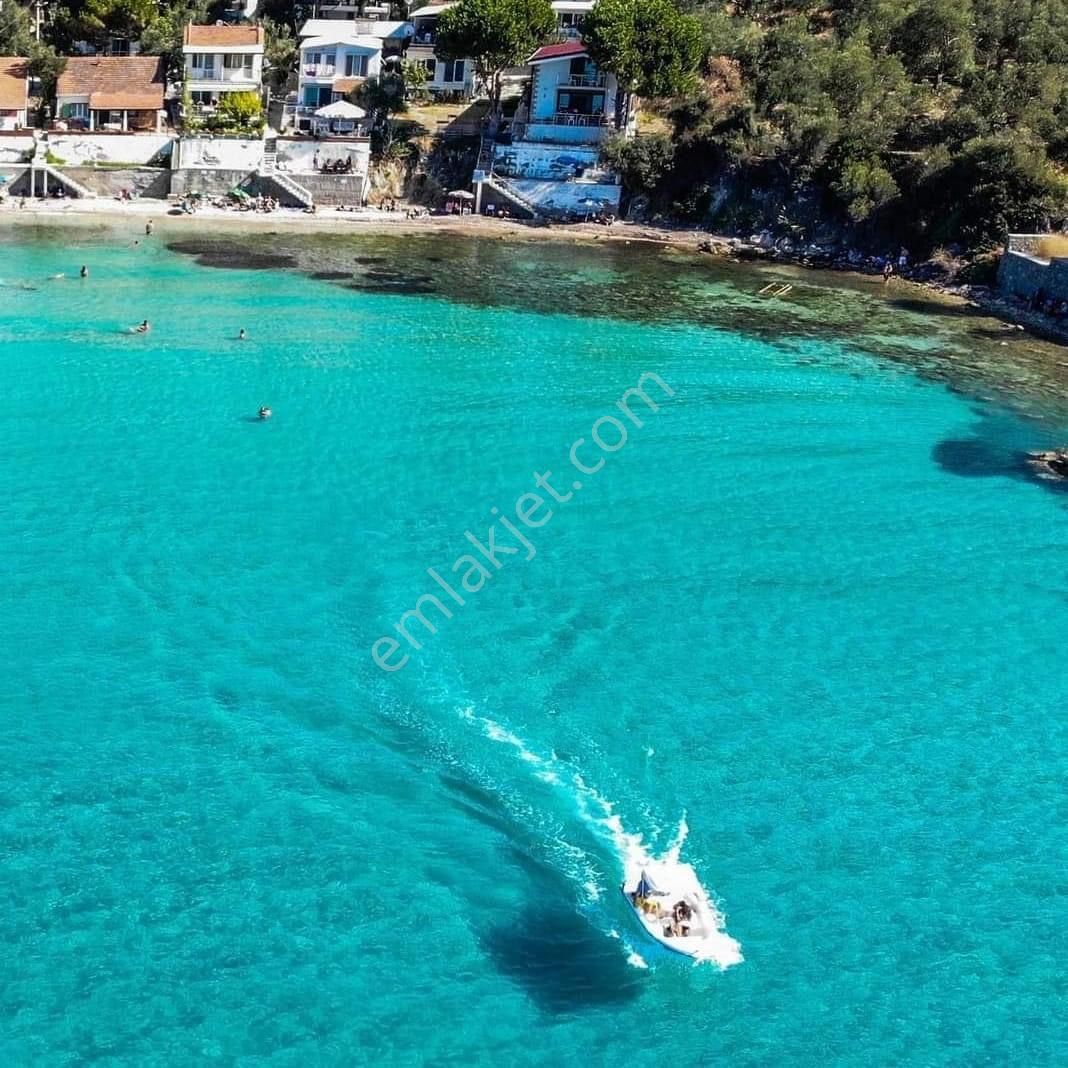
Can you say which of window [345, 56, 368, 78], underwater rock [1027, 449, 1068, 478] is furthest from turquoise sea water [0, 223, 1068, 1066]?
window [345, 56, 368, 78]

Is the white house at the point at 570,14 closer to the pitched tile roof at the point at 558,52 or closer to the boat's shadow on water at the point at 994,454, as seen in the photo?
the pitched tile roof at the point at 558,52

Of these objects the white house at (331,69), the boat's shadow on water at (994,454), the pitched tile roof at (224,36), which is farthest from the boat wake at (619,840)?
the pitched tile roof at (224,36)

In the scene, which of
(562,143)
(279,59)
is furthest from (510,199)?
(279,59)

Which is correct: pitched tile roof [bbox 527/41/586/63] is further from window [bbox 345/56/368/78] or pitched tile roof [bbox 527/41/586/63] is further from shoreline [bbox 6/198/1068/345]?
window [bbox 345/56/368/78]

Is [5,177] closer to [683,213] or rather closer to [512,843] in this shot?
[683,213]

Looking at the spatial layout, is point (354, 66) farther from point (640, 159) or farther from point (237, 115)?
point (640, 159)

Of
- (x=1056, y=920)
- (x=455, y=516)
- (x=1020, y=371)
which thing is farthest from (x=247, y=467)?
(x=1020, y=371)
